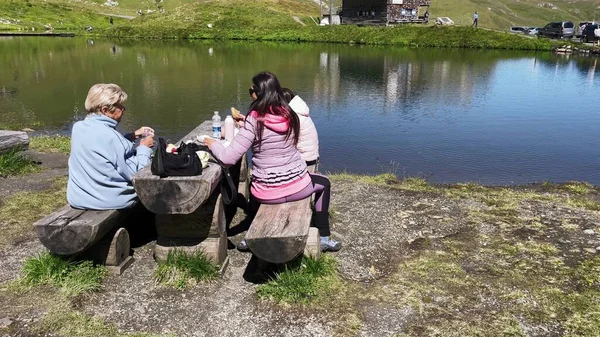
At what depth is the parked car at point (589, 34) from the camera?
61.0 m

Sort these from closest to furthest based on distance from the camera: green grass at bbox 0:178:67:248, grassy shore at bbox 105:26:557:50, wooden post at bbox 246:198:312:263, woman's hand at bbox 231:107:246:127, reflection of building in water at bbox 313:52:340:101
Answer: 1. wooden post at bbox 246:198:312:263
2. green grass at bbox 0:178:67:248
3. woman's hand at bbox 231:107:246:127
4. reflection of building in water at bbox 313:52:340:101
5. grassy shore at bbox 105:26:557:50

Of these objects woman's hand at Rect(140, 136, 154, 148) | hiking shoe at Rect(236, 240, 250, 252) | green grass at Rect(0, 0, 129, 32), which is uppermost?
green grass at Rect(0, 0, 129, 32)

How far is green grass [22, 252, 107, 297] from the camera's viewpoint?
5.57 m

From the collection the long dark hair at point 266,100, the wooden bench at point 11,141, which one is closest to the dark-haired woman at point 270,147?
the long dark hair at point 266,100

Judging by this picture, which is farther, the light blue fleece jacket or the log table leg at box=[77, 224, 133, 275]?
the log table leg at box=[77, 224, 133, 275]

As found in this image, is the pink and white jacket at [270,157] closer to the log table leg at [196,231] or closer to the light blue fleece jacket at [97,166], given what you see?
the log table leg at [196,231]

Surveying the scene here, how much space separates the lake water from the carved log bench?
8515 mm

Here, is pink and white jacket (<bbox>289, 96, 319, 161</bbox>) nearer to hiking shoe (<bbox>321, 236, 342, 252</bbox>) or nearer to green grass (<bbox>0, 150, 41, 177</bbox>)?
hiking shoe (<bbox>321, 236, 342, 252</bbox>)

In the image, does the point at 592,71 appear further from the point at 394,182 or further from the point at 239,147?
the point at 239,147

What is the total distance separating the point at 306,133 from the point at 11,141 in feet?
22.2

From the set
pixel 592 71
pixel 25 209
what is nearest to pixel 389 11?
pixel 592 71

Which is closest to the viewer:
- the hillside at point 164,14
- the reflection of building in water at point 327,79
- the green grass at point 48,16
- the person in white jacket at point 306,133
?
the person in white jacket at point 306,133

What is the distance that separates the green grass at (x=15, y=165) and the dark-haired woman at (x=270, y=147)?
6.08 m

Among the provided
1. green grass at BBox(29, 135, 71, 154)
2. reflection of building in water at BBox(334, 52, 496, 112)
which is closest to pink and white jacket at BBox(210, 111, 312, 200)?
green grass at BBox(29, 135, 71, 154)
